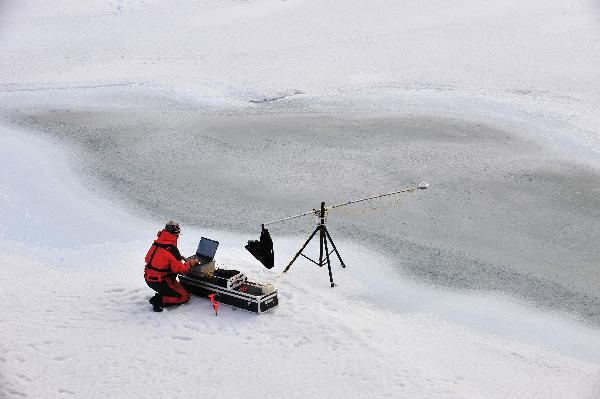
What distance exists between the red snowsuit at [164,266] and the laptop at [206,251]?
497 mm

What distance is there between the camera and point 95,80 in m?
24.8

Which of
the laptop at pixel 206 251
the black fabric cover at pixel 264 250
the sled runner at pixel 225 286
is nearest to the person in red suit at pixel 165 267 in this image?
the sled runner at pixel 225 286

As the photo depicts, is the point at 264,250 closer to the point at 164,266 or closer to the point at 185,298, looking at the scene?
the point at 185,298

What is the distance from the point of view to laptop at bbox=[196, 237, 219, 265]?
A: 9.76 metres

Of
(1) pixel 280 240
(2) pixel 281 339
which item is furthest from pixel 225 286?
(1) pixel 280 240

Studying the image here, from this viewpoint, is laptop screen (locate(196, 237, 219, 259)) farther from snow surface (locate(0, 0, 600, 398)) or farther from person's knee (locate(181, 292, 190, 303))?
snow surface (locate(0, 0, 600, 398))

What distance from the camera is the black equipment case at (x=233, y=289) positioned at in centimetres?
927

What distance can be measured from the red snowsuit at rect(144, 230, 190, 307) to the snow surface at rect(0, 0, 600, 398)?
0.31 m

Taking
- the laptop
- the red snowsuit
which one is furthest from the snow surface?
the laptop

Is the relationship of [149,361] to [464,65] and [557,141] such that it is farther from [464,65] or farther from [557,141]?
[464,65]

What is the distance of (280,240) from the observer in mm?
12547

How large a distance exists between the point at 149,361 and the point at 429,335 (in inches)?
144

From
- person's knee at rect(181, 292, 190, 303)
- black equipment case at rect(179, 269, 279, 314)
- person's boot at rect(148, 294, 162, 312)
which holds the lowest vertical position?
person's boot at rect(148, 294, 162, 312)

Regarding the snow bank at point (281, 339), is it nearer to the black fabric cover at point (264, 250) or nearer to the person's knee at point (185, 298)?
the person's knee at point (185, 298)
